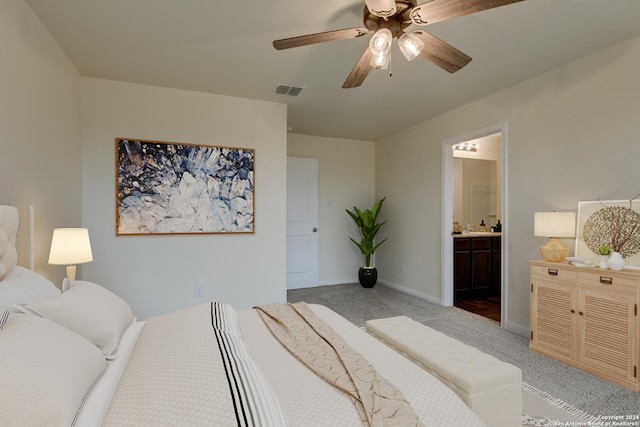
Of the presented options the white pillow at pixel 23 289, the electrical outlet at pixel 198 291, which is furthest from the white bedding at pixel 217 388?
the electrical outlet at pixel 198 291

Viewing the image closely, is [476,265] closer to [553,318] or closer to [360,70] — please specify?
[553,318]

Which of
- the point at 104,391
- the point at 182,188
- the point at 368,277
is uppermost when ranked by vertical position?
the point at 182,188

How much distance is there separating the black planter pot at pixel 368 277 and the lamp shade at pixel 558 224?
2770 millimetres

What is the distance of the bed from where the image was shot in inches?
32.2

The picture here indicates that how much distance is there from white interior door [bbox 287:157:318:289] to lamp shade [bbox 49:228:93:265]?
3.11m

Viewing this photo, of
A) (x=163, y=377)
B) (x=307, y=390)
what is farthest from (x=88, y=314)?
(x=307, y=390)

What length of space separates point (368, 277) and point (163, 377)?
4427 mm

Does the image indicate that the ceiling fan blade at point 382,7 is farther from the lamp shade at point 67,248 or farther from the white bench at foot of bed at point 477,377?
the lamp shade at point 67,248

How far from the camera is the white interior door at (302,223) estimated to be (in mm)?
5156

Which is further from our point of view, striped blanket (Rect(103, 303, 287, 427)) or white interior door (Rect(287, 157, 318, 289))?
white interior door (Rect(287, 157, 318, 289))

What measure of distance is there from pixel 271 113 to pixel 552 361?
11.7 ft

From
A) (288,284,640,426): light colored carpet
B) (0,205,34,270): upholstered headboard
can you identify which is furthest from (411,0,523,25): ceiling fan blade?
(0,205,34,270): upholstered headboard

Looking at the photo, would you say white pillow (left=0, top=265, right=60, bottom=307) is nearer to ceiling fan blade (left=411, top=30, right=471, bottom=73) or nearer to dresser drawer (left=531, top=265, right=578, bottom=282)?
ceiling fan blade (left=411, top=30, right=471, bottom=73)

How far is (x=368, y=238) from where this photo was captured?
5262 mm
